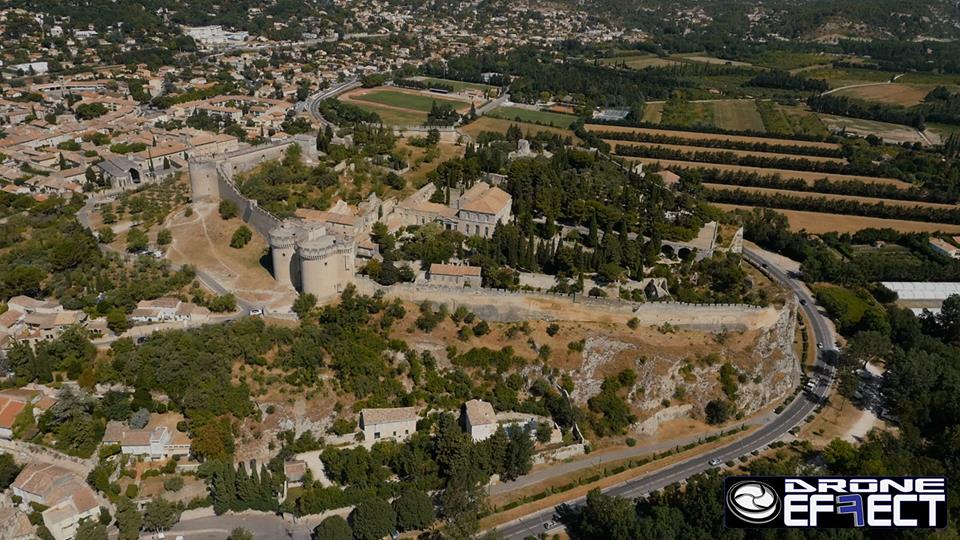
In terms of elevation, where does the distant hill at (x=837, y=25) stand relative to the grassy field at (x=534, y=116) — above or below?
above

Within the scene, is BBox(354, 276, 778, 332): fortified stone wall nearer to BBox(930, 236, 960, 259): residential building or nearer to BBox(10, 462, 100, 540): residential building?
BBox(10, 462, 100, 540): residential building

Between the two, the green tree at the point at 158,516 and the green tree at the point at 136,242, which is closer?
the green tree at the point at 158,516

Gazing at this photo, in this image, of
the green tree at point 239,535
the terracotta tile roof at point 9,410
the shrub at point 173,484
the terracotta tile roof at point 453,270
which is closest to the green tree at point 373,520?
the green tree at point 239,535

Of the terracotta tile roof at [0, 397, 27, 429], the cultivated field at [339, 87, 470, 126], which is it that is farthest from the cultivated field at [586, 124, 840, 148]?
the terracotta tile roof at [0, 397, 27, 429]

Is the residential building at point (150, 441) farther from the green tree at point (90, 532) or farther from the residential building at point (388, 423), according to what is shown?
the residential building at point (388, 423)

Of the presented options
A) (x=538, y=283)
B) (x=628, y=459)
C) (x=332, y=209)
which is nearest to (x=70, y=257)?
(x=332, y=209)
